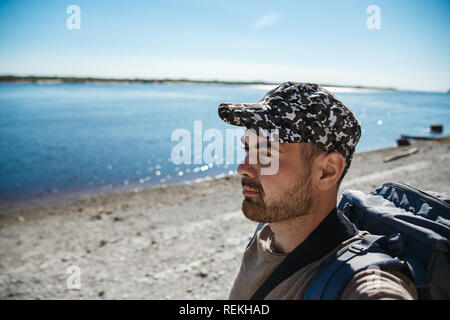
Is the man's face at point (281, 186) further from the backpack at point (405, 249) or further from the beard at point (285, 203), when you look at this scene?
the backpack at point (405, 249)

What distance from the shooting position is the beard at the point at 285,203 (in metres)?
1.58

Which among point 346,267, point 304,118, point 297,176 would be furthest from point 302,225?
point 304,118

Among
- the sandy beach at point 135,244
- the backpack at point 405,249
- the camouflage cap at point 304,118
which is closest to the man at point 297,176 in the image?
the camouflage cap at point 304,118

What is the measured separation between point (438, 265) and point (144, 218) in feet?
27.2

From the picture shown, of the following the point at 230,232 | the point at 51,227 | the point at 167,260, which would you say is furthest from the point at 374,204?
the point at 51,227

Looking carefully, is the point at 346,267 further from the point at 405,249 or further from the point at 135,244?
the point at 135,244

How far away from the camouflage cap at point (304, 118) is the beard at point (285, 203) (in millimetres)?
231

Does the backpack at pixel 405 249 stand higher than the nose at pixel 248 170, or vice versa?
the nose at pixel 248 170

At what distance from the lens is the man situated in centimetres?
148

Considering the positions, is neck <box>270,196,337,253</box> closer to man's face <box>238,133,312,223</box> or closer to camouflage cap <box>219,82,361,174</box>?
man's face <box>238,133,312,223</box>

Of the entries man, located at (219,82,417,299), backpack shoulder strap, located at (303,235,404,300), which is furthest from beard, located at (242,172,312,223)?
backpack shoulder strap, located at (303,235,404,300)

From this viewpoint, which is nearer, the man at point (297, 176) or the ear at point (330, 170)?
the man at point (297, 176)

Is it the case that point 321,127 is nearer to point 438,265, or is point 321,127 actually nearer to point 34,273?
point 438,265

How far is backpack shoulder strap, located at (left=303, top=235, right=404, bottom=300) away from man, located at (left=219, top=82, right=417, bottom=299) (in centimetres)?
17
